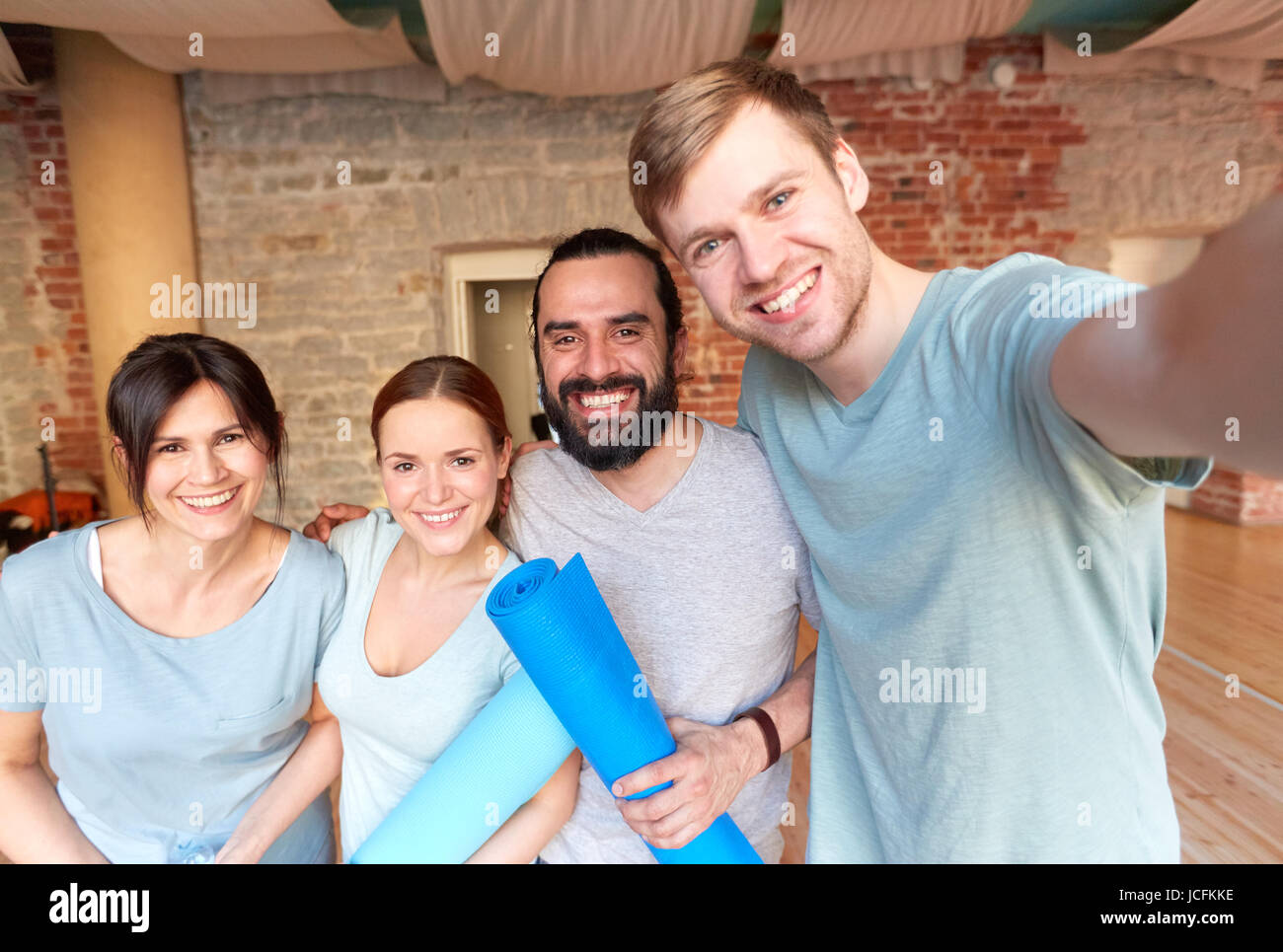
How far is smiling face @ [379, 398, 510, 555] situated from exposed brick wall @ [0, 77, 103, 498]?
388 cm

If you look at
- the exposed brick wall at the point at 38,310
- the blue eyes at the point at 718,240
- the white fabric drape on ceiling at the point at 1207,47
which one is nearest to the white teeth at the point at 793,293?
the blue eyes at the point at 718,240

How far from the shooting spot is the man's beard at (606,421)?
1324 millimetres

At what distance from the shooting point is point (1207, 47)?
4.02 meters

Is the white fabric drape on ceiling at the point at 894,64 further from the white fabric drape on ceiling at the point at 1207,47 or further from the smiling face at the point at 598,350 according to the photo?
the smiling face at the point at 598,350

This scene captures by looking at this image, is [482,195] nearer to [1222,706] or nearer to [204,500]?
[204,500]

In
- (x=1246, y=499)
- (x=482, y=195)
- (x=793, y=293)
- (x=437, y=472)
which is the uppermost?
(x=482, y=195)

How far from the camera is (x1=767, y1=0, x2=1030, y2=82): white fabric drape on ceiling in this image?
3.43 metres

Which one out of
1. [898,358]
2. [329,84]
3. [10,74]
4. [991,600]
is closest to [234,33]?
[329,84]

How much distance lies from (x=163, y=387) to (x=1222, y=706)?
142 inches

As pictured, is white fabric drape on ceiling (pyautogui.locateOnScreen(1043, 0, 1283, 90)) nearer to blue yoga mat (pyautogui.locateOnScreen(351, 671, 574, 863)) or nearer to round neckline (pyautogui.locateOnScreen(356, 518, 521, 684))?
round neckline (pyautogui.locateOnScreen(356, 518, 521, 684))

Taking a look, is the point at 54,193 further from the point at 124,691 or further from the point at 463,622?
the point at 463,622

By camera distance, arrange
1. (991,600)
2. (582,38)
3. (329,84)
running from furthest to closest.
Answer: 1. (329,84)
2. (582,38)
3. (991,600)

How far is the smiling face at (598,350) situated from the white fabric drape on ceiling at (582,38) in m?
2.20
